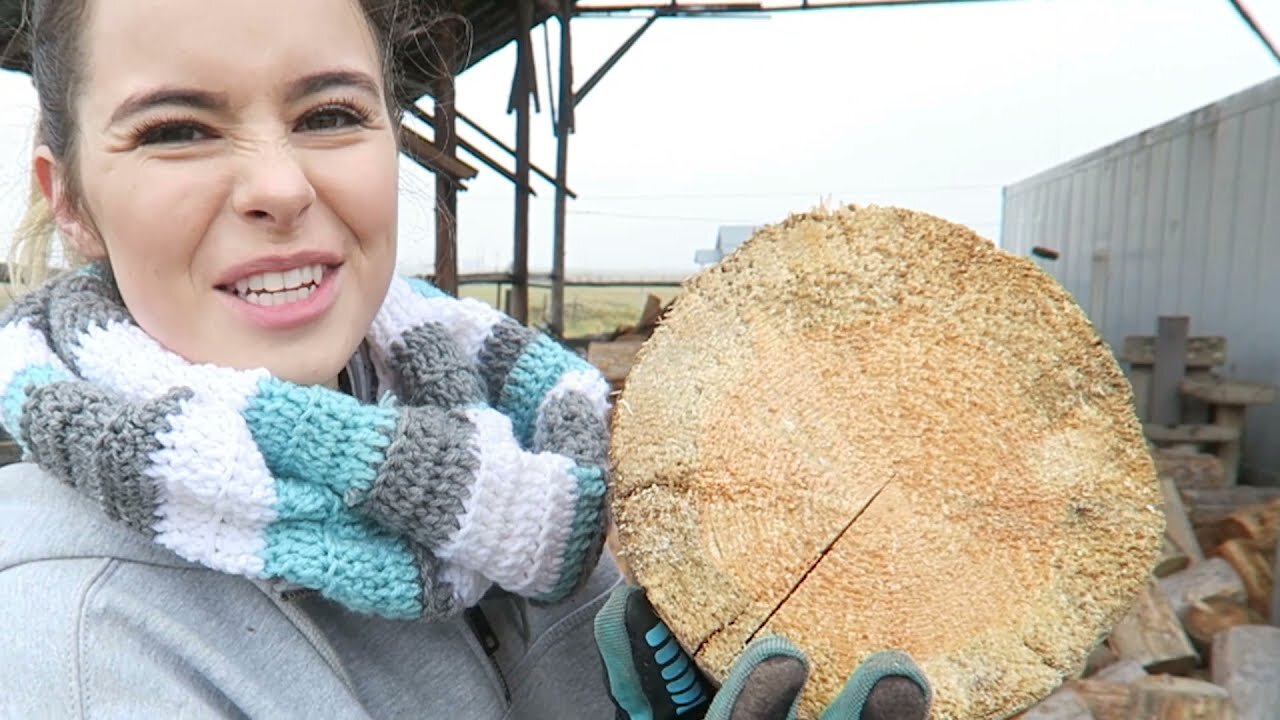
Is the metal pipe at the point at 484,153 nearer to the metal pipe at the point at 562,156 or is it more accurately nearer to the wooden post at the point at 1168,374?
the metal pipe at the point at 562,156

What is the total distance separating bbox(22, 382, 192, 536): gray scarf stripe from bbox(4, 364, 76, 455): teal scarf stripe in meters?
0.01

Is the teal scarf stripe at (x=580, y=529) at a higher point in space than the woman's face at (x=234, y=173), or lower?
lower

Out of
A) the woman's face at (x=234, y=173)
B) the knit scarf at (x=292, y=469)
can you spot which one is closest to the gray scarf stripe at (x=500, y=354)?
the knit scarf at (x=292, y=469)

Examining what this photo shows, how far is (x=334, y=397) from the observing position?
857mm

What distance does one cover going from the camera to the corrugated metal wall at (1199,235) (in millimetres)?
4914

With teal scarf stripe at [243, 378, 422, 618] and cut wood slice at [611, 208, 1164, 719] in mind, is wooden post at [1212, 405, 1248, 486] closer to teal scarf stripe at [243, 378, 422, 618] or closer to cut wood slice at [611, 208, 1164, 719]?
cut wood slice at [611, 208, 1164, 719]

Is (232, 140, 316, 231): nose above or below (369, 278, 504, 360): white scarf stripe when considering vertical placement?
above

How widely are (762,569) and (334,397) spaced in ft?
1.41

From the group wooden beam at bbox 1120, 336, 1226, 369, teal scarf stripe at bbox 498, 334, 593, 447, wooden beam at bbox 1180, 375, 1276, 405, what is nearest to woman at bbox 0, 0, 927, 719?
teal scarf stripe at bbox 498, 334, 593, 447

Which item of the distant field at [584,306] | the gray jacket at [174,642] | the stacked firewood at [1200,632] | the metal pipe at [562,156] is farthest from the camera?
the distant field at [584,306]

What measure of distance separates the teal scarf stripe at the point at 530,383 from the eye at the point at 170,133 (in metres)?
0.42

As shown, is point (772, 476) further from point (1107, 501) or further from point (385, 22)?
point (385, 22)

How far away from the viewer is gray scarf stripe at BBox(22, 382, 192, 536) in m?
0.76

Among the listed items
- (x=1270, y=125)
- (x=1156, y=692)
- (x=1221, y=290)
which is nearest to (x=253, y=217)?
(x=1156, y=692)
